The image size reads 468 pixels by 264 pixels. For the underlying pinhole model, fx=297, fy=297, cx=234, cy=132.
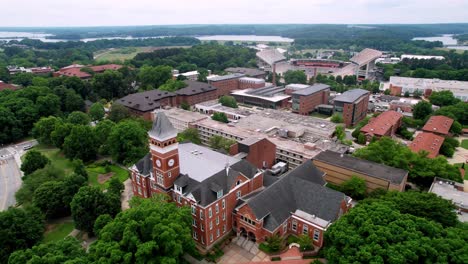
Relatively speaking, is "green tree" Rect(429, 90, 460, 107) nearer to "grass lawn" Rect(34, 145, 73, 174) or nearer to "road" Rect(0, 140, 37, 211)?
"grass lawn" Rect(34, 145, 73, 174)

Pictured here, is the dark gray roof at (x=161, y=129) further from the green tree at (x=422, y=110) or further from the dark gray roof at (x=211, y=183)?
the green tree at (x=422, y=110)

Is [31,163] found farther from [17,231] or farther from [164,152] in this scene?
[164,152]

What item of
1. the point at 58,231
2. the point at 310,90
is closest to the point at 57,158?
the point at 58,231

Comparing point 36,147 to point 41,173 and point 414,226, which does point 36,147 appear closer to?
point 41,173

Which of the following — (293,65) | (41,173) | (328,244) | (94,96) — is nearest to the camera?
(328,244)

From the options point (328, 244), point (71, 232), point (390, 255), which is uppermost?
point (390, 255)

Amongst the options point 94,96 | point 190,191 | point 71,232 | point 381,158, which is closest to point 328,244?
point 190,191

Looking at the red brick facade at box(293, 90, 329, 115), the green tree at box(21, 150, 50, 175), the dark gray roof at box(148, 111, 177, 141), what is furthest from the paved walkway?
the red brick facade at box(293, 90, 329, 115)
